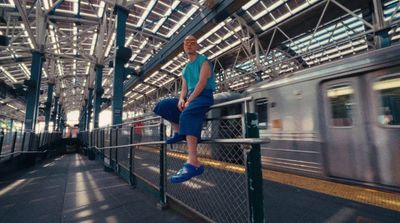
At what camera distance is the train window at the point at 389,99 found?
125 inches

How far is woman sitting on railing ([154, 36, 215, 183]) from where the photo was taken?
189 centimetres

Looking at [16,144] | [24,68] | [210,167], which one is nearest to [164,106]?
[210,167]

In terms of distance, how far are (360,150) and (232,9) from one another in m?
4.79

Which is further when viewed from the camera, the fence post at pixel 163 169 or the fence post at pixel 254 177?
the fence post at pixel 163 169

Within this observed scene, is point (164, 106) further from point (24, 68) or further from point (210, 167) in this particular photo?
point (24, 68)

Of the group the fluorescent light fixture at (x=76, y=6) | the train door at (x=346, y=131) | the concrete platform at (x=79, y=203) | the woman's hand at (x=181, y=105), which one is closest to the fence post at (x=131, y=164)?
the concrete platform at (x=79, y=203)

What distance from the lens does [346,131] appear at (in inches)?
146

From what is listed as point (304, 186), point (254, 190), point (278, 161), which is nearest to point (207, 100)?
point (254, 190)

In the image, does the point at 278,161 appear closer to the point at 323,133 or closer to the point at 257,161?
the point at 323,133

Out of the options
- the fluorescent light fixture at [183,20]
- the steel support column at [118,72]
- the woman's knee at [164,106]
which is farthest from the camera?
the fluorescent light fixture at [183,20]

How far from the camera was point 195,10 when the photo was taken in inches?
400

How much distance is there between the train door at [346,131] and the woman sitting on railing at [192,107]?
319cm

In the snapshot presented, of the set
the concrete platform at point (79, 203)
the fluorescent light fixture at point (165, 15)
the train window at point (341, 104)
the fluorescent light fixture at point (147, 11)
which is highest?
the fluorescent light fixture at point (147, 11)

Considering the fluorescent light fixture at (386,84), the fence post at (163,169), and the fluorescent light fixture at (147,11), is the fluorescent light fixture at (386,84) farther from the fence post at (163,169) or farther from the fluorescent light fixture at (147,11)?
the fluorescent light fixture at (147,11)
